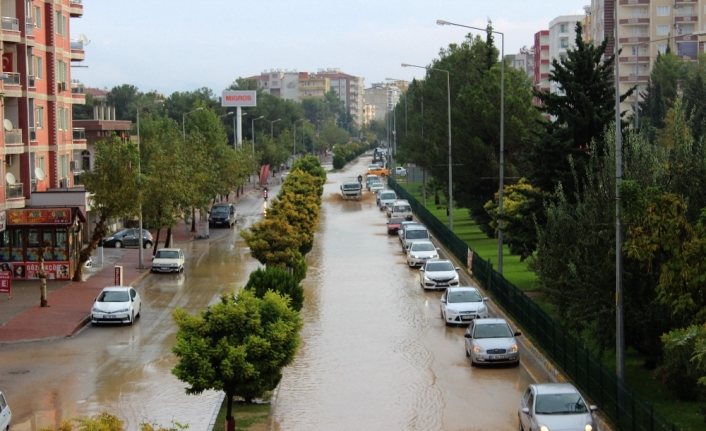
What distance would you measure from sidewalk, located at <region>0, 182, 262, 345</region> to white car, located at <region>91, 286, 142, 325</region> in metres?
0.63

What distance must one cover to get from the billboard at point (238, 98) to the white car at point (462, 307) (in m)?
102

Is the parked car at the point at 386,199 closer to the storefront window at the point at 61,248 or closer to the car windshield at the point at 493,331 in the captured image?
the storefront window at the point at 61,248

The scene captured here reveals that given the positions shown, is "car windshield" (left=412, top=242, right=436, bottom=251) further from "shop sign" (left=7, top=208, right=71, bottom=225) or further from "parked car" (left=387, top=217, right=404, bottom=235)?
"shop sign" (left=7, top=208, right=71, bottom=225)

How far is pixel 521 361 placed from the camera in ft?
88.5

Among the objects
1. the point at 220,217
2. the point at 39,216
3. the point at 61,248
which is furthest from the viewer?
the point at 220,217

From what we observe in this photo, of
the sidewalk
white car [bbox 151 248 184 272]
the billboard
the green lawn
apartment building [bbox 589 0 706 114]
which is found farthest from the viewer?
the billboard

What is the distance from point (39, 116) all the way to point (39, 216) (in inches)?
321

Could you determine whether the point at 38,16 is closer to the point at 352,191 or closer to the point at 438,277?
the point at 438,277

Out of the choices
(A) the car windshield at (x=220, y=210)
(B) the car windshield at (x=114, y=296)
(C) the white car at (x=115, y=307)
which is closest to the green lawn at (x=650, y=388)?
(C) the white car at (x=115, y=307)

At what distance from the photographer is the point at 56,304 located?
3619cm

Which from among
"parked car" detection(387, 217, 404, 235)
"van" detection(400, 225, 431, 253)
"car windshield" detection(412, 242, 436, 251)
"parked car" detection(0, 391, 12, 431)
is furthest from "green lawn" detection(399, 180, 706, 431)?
"parked car" detection(387, 217, 404, 235)

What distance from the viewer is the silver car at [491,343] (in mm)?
25922

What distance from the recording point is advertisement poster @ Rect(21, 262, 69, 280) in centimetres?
4222

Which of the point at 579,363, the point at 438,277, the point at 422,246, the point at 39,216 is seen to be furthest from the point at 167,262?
the point at 579,363
